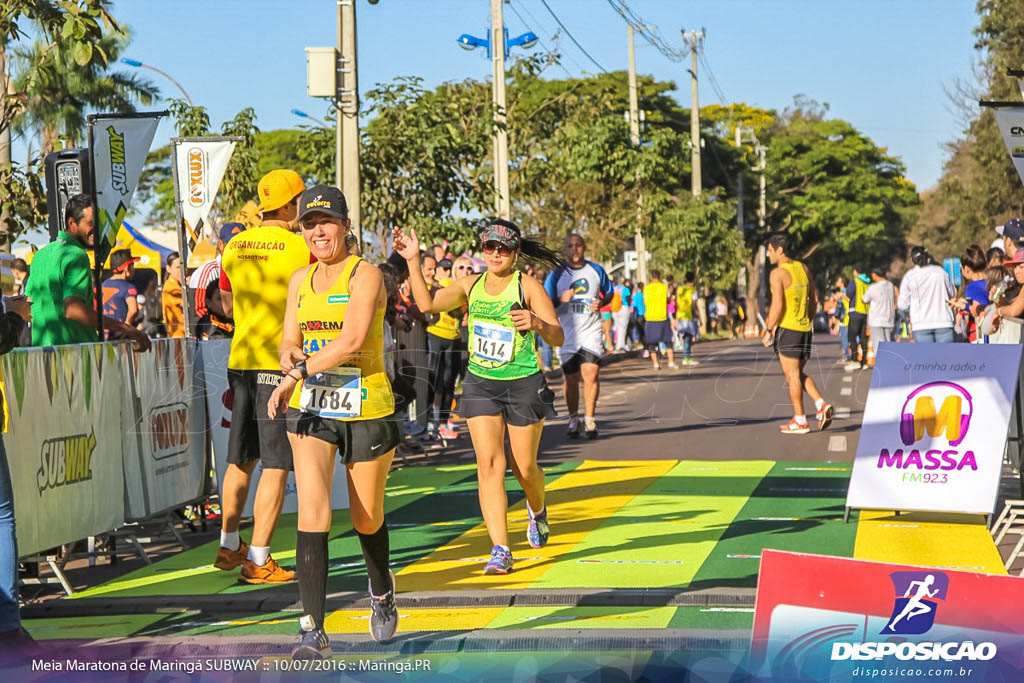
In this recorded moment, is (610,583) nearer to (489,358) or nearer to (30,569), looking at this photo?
(489,358)

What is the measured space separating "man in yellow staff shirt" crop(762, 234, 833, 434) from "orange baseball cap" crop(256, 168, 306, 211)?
8.14m

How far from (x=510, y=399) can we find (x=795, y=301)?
793cm

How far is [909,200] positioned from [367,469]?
313 feet

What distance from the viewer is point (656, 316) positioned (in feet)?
93.5

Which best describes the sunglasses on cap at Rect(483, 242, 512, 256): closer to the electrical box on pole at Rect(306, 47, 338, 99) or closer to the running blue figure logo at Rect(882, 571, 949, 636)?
the running blue figure logo at Rect(882, 571, 949, 636)

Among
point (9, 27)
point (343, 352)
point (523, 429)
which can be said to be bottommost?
point (523, 429)

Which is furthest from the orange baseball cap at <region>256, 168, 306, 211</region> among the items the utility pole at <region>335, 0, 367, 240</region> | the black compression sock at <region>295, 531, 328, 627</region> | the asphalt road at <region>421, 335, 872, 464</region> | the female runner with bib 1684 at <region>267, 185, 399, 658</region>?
the utility pole at <region>335, 0, 367, 240</region>

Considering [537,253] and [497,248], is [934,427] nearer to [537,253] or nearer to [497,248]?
[537,253]

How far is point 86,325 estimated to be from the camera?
9.02 metres

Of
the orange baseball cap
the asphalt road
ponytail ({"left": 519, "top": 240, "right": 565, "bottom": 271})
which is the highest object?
the orange baseball cap

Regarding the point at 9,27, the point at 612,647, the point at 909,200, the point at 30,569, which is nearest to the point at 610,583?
the point at 612,647

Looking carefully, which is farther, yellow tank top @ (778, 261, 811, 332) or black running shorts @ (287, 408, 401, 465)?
yellow tank top @ (778, 261, 811, 332)

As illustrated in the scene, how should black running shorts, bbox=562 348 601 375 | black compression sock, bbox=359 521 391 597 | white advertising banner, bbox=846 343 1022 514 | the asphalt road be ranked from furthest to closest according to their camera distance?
black running shorts, bbox=562 348 601 375 → the asphalt road → white advertising banner, bbox=846 343 1022 514 → black compression sock, bbox=359 521 391 597

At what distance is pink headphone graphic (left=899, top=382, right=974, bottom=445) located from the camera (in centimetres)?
927
